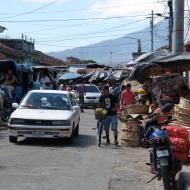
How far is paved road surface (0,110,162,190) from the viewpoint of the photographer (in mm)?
9414

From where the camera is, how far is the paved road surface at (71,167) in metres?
9.41

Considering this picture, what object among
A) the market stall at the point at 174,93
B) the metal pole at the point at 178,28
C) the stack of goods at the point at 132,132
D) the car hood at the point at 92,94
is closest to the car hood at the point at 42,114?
the stack of goods at the point at 132,132

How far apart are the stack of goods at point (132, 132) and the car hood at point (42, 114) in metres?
1.67

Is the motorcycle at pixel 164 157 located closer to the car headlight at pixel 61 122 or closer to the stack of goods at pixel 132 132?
the car headlight at pixel 61 122

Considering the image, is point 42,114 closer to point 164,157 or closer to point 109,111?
point 109,111

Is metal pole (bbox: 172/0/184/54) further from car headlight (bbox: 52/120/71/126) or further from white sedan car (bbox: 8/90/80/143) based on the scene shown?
car headlight (bbox: 52/120/71/126)

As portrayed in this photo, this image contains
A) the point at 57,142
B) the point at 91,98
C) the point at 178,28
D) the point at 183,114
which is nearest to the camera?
the point at 183,114

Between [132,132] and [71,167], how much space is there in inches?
180

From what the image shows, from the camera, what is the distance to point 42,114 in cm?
1538

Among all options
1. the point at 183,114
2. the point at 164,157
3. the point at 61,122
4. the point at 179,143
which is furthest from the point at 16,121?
the point at 164,157

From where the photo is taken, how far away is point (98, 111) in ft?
52.3

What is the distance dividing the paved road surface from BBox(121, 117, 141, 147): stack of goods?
0.54 metres

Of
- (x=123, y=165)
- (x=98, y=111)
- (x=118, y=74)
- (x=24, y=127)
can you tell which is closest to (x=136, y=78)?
(x=98, y=111)

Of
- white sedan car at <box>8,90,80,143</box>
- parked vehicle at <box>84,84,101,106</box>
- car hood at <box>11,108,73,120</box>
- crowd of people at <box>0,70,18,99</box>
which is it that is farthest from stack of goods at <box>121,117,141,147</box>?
parked vehicle at <box>84,84,101,106</box>
